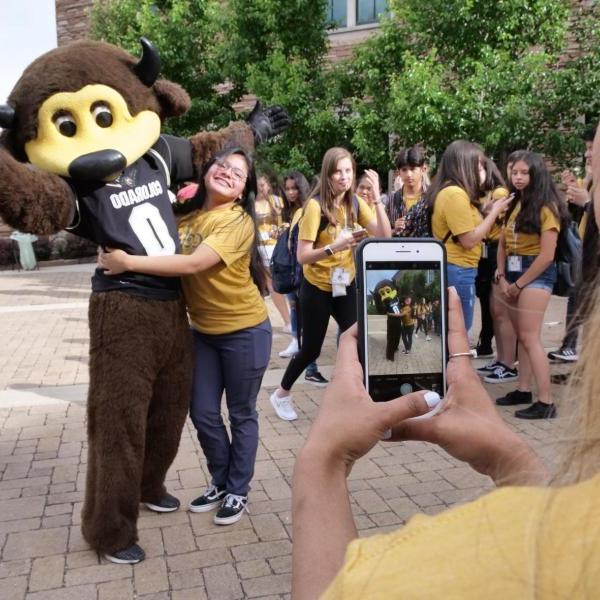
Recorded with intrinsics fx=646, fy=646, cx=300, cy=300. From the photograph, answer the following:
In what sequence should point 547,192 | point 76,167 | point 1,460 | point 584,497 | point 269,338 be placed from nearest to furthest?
point 584,497, point 76,167, point 269,338, point 1,460, point 547,192

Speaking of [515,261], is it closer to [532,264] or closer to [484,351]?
[532,264]

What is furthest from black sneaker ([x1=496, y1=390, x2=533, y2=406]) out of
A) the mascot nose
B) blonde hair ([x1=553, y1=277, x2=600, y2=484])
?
blonde hair ([x1=553, y1=277, x2=600, y2=484])

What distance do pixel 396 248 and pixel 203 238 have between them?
158cm

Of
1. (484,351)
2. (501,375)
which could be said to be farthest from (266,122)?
(484,351)

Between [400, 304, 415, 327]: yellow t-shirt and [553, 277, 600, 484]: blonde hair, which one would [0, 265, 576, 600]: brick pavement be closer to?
[400, 304, 415, 327]: yellow t-shirt

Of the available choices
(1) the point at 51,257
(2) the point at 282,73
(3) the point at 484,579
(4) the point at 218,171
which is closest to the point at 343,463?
(3) the point at 484,579

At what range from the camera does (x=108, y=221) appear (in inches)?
111

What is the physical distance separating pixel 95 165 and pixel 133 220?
0.92ft

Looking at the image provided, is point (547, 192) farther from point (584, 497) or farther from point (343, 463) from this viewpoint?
point (584, 497)

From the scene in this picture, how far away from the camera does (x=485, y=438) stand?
42.8 inches

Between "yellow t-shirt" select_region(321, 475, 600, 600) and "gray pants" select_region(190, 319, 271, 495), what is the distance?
2.57 metres

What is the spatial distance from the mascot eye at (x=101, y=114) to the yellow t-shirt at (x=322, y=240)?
197 centimetres

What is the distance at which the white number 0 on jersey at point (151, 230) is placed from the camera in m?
2.87

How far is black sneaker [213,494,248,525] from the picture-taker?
321 centimetres
